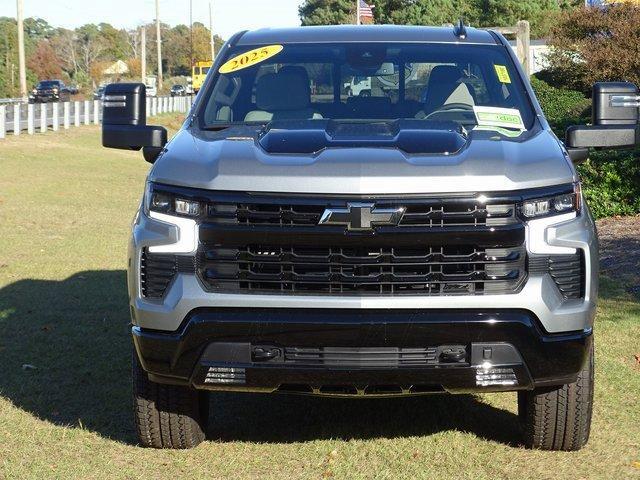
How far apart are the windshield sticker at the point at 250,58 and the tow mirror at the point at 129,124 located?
48 centimetres

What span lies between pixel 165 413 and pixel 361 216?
143 cm

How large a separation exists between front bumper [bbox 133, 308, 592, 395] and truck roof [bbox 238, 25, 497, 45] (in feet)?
7.21

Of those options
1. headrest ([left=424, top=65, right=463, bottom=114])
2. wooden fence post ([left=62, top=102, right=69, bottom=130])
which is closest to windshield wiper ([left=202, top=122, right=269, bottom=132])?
headrest ([left=424, top=65, right=463, bottom=114])

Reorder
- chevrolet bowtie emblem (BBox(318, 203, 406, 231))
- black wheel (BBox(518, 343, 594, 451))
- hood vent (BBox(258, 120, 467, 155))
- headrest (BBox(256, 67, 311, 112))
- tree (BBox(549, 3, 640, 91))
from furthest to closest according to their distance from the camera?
tree (BBox(549, 3, 640, 91))
headrest (BBox(256, 67, 311, 112))
black wheel (BBox(518, 343, 594, 451))
hood vent (BBox(258, 120, 467, 155))
chevrolet bowtie emblem (BBox(318, 203, 406, 231))

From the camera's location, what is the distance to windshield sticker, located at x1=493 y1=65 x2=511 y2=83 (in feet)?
20.2

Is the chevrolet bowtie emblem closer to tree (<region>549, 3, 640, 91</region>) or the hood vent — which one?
the hood vent

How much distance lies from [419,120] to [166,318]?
1684 mm

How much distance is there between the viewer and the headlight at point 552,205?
4742 millimetres

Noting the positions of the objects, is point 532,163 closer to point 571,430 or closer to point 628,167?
point 571,430

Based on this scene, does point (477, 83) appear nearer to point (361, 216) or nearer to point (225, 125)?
point (225, 125)

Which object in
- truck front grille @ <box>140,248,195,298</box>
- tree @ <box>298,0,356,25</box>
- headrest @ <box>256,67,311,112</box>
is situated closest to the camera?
truck front grille @ <box>140,248,195,298</box>

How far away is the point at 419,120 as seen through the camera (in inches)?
224

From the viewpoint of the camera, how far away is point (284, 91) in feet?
20.1

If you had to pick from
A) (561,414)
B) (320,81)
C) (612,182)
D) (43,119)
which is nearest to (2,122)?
(43,119)
